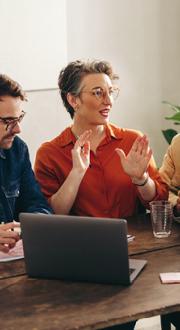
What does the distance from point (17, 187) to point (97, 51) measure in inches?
63.2

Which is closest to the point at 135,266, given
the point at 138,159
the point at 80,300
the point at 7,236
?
the point at 80,300

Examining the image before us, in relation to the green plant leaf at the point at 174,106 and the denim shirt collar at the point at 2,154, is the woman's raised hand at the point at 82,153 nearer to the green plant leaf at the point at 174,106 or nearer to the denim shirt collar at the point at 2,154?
the denim shirt collar at the point at 2,154

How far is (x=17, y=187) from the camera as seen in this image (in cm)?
227

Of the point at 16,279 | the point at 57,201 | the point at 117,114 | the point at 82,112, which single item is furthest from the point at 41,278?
the point at 117,114

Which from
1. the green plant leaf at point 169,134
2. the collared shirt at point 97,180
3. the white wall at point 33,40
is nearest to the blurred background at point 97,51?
the white wall at point 33,40

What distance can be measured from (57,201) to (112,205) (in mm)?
250

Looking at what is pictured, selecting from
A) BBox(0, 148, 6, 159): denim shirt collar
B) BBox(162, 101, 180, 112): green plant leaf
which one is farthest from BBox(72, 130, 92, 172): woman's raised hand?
BBox(162, 101, 180, 112): green plant leaf

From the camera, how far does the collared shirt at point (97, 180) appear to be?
7.88ft

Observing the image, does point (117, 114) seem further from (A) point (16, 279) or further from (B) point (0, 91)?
(A) point (16, 279)

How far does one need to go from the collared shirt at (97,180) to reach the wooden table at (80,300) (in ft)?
2.10

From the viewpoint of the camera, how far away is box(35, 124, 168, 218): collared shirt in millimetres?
2400

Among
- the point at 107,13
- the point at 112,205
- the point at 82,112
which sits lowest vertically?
the point at 112,205

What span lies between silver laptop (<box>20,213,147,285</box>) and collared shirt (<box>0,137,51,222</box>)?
A: 1.80 feet

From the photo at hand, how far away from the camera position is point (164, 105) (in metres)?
3.95
